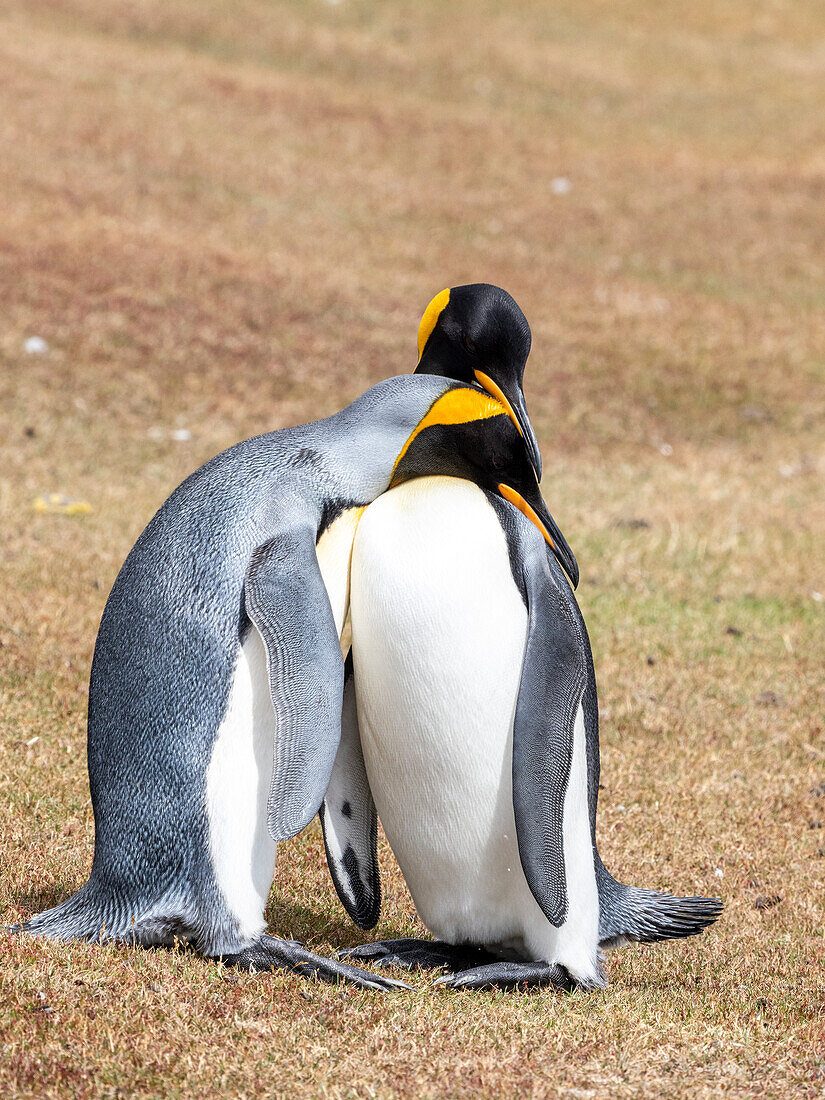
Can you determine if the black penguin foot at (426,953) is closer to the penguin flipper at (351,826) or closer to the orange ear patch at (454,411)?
the penguin flipper at (351,826)

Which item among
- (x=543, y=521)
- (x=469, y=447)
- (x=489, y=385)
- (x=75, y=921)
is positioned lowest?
(x=75, y=921)

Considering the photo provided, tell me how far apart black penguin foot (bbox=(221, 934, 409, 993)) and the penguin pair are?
1.05 ft

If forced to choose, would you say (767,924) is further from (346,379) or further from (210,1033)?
(346,379)

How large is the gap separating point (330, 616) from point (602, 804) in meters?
2.57

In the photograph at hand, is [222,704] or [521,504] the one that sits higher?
[521,504]

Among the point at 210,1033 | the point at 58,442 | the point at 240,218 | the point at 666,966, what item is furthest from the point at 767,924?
the point at 240,218

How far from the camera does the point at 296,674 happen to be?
3.23 metres

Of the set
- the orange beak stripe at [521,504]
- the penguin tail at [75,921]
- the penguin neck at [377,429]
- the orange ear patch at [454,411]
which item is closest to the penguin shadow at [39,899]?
the penguin tail at [75,921]

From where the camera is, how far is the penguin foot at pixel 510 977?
3.57 meters

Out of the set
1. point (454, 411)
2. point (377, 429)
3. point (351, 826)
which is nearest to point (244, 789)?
point (351, 826)

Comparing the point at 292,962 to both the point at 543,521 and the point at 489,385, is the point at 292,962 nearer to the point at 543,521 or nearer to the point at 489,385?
the point at 543,521

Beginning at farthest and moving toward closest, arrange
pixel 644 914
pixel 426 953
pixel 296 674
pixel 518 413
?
pixel 644 914
pixel 518 413
pixel 426 953
pixel 296 674

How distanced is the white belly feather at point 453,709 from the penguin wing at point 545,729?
0.06 metres

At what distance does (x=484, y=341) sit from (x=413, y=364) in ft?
29.6
